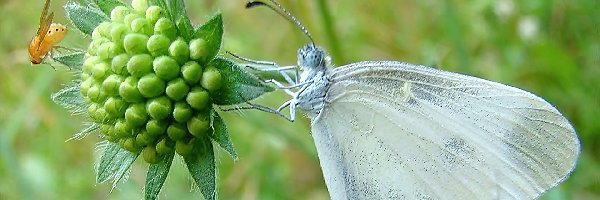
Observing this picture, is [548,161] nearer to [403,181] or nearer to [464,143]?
[464,143]

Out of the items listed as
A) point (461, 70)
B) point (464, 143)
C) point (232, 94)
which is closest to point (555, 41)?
point (461, 70)

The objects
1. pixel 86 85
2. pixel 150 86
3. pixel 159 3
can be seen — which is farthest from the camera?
pixel 159 3

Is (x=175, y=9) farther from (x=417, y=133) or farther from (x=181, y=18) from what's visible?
(x=417, y=133)

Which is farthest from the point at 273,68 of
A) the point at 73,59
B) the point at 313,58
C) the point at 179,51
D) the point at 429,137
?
the point at 73,59

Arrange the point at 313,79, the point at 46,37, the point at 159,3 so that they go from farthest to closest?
1. the point at 46,37
2. the point at 313,79
3. the point at 159,3

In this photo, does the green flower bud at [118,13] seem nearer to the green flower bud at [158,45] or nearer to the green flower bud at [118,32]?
the green flower bud at [118,32]

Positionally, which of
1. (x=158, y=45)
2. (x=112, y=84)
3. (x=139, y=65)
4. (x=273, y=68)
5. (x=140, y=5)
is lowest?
(x=112, y=84)
